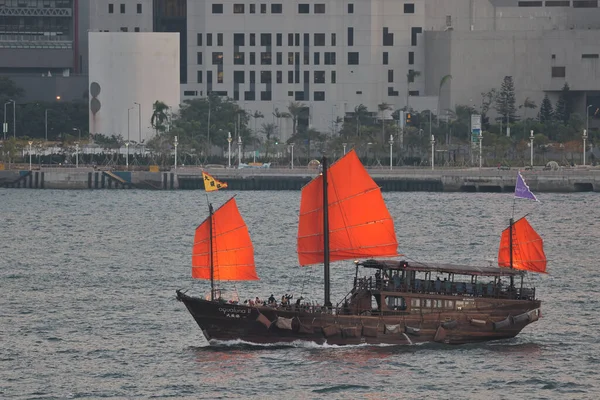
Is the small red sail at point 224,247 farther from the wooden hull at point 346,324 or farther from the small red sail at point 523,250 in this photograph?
the small red sail at point 523,250

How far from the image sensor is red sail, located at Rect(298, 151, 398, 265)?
7019cm

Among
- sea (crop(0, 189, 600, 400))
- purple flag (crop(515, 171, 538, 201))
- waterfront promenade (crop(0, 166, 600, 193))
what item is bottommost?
sea (crop(0, 189, 600, 400))

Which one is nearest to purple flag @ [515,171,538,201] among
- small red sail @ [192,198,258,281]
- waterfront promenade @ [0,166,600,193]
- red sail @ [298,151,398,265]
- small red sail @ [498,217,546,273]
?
small red sail @ [498,217,546,273]

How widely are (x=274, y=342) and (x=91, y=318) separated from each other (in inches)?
522

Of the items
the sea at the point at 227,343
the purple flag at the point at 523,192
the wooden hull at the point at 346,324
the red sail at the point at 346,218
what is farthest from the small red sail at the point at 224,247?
the purple flag at the point at 523,192

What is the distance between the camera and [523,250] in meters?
72.6

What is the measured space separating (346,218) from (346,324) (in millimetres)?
5974

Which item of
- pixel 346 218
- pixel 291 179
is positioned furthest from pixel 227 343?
pixel 291 179

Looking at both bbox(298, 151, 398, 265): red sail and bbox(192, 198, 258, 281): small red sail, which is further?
bbox(298, 151, 398, 265): red sail

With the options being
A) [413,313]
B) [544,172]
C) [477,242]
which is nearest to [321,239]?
[413,313]

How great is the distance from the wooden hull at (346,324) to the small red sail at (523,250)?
4.42 metres

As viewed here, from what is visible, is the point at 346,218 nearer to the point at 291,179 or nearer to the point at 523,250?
the point at 523,250

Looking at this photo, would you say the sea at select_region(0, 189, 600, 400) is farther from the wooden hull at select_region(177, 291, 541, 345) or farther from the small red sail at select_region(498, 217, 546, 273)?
the small red sail at select_region(498, 217, 546, 273)

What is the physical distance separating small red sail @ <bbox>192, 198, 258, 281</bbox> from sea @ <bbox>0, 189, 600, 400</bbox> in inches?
130
